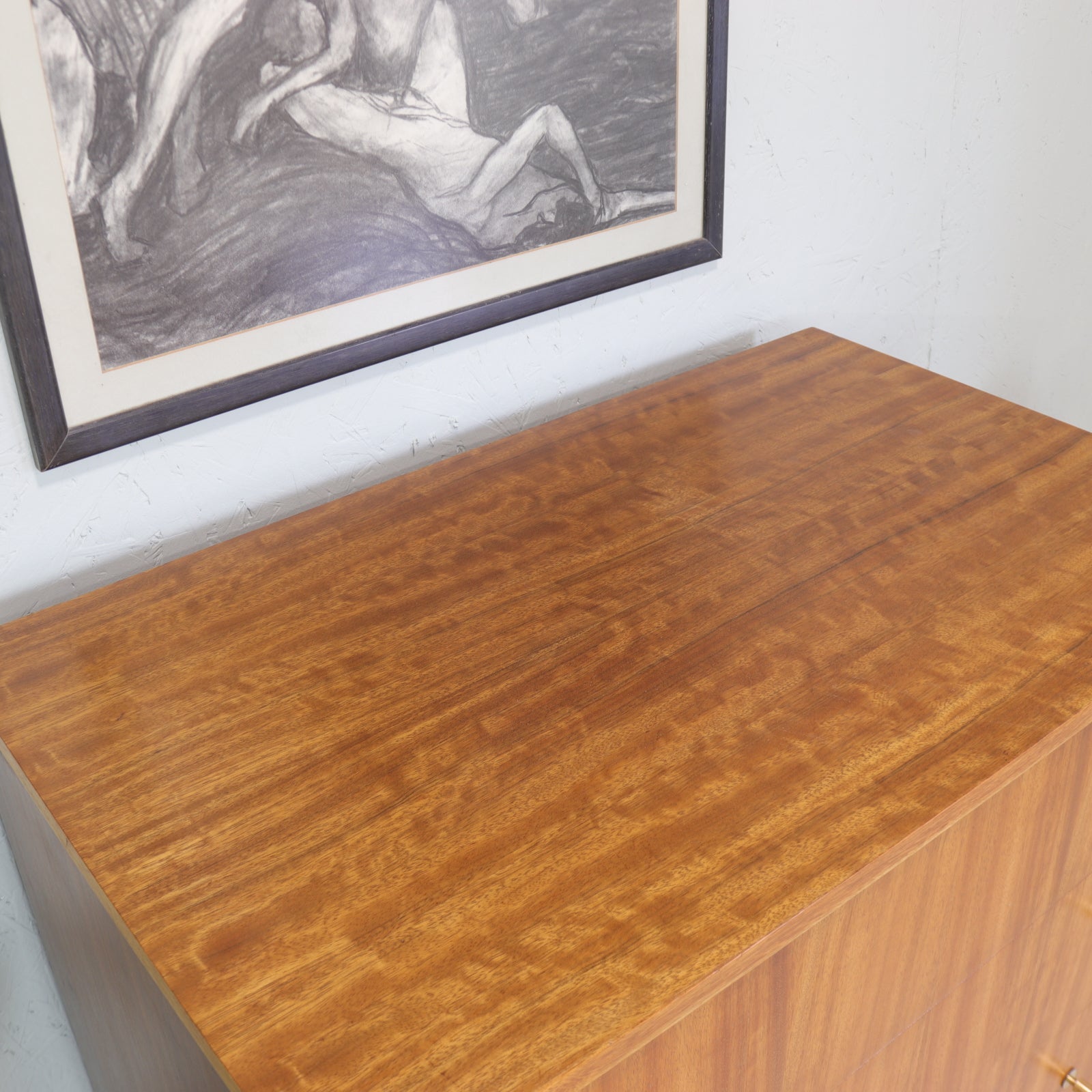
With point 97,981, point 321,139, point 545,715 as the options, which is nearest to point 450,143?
point 321,139

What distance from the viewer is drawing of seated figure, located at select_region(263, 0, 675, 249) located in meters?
0.91

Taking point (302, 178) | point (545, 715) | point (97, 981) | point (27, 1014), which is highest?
point (302, 178)

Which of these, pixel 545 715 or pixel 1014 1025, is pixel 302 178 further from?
pixel 1014 1025

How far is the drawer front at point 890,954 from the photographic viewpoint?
66cm

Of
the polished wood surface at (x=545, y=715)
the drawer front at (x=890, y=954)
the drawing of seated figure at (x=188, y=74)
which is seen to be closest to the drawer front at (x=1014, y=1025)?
the drawer front at (x=890, y=954)

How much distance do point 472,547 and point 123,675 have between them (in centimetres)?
29

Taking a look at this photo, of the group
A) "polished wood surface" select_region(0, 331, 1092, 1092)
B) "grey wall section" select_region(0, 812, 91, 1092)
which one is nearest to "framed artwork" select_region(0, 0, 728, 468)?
"polished wood surface" select_region(0, 331, 1092, 1092)

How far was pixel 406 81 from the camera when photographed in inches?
37.4

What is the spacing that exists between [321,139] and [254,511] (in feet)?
1.05

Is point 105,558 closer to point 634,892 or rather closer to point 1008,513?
point 634,892

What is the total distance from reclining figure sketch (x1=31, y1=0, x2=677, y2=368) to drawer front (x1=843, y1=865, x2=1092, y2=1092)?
0.71 meters

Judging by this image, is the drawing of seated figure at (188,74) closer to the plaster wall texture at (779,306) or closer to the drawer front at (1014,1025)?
the plaster wall texture at (779,306)

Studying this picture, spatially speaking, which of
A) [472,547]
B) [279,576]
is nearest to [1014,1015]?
[472,547]

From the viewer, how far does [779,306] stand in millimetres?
1374
